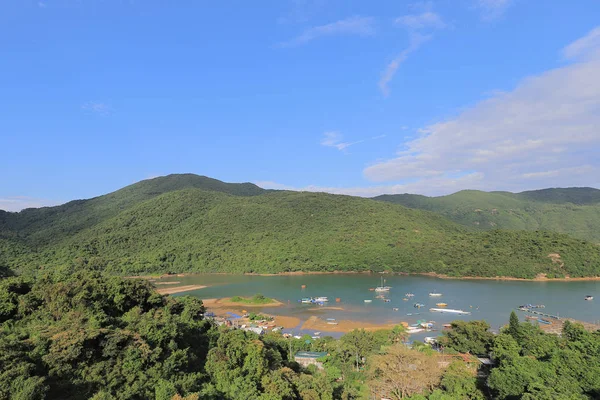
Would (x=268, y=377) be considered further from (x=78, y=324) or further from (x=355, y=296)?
(x=355, y=296)

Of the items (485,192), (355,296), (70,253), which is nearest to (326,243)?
(355,296)

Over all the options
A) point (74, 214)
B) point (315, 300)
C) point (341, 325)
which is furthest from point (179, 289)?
point (74, 214)

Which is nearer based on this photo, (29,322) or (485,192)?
(29,322)

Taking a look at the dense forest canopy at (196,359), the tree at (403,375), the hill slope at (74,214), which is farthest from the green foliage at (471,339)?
the hill slope at (74,214)

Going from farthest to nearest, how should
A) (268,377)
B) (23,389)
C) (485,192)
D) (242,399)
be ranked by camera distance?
(485,192) < (268,377) < (242,399) < (23,389)

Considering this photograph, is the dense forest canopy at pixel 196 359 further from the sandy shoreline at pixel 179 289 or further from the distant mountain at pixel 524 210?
the distant mountain at pixel 524 210

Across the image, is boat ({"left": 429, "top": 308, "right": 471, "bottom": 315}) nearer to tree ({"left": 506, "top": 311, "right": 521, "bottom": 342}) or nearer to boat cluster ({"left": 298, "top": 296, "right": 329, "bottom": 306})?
boat cluster ({"left": 298, "top": 296, "right": 329, "bottom": 306})

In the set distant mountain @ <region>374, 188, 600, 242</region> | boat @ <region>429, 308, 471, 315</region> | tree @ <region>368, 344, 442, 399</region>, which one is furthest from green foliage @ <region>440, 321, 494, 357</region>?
distant mountain @ <region>374, 188, 600, 242</region>
